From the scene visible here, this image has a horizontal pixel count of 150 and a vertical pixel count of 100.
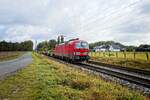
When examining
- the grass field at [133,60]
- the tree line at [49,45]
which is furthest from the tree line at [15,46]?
the grass field at [133,60]

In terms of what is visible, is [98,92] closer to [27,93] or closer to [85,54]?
[27,93]

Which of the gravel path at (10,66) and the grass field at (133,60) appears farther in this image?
the grass field at (133,60)

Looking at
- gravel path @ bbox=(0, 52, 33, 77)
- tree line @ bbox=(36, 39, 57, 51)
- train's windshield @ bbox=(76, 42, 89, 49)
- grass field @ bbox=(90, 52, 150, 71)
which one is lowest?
gravel path @ bbox=(0, 52, 33, 77)

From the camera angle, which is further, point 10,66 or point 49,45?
point 49,45

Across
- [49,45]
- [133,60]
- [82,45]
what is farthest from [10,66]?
[49,45]

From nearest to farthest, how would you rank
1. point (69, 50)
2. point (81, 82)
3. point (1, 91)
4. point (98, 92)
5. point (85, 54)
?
point (98, 92), point (1, 91), point (81, 82), point (85, 54), point (69, 50)

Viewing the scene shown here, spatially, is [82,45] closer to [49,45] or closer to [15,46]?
[49,45]

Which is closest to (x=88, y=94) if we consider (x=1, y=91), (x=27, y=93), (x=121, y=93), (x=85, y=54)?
(x=121, y=93)

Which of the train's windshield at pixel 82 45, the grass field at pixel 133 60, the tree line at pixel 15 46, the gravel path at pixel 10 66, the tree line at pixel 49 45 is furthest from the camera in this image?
the tree line at pixel 15 46

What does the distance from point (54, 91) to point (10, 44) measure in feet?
551

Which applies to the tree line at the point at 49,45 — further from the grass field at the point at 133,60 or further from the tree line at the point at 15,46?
the grass field at the point at 133,60

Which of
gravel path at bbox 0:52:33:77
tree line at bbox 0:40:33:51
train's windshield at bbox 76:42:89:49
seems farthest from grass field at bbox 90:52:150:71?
tree line at bbox 0:40:33:51

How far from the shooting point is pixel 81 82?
462 inches

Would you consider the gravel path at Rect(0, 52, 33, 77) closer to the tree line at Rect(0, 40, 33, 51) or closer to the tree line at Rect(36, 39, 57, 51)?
the tree line at Rect(36, 39, 57, 51)
